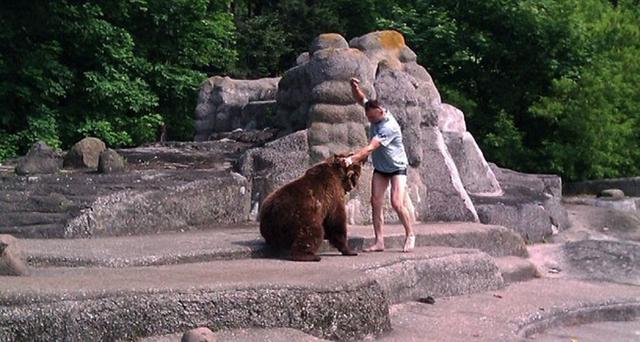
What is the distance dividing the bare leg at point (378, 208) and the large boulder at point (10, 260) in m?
3.55

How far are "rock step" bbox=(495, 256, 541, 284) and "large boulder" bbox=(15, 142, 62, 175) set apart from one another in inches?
203

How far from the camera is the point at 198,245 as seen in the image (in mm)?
8406

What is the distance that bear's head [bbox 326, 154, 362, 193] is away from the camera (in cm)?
875

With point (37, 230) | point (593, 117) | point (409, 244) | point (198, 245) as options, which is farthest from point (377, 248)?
point (593, 117)

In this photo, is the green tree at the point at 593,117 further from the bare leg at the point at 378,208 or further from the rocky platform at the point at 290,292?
the bare leg at the point at 378,208

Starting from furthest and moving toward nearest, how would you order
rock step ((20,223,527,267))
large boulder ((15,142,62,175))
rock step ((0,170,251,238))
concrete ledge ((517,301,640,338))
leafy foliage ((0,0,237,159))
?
1. leafy foliage ((0,0,237,159))
2. large boulder ((15,142,62,175))
3. rock step ((0,170,251,238))
4. concrete ledge ((517,301,640,338))
5. rock step ((20,223,527,267))

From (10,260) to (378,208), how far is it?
3.73 m

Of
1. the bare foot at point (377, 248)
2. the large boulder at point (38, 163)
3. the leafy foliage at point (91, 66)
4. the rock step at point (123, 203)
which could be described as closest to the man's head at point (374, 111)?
the bare foot at point (377, 248)

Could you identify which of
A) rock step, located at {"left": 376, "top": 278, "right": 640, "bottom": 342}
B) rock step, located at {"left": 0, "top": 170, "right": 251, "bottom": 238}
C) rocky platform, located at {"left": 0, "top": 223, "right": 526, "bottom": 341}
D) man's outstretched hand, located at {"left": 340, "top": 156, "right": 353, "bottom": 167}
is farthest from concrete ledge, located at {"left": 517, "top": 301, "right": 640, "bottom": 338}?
rock step, located at {"left": 0, "top": 170, "right": 251, "bottom": 238}

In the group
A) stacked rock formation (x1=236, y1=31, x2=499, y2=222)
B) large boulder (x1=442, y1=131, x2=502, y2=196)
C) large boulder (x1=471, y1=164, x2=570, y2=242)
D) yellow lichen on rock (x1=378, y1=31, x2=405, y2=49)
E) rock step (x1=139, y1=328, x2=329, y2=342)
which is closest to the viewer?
rock step (x1=139, y1=328, x2=329, y2=342)

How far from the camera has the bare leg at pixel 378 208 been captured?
9.29 meters

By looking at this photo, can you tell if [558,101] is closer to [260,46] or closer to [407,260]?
[407,260]

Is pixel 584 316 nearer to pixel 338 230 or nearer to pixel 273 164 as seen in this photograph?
pixel 338 230

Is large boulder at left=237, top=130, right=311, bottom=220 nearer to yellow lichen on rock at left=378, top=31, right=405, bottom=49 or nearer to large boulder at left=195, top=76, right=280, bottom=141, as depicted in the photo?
yellow lichen on rock at left=378, top=31, right=405, bottom=49
